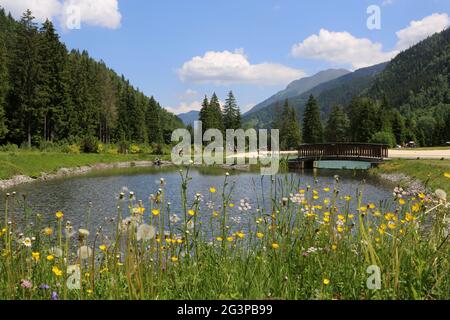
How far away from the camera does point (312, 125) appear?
8212 cm

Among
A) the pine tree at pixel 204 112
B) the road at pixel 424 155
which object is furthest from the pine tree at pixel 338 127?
the road at pixel 424 155

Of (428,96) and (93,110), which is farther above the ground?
(428,96)

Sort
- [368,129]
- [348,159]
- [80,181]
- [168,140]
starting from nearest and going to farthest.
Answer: [80,181] → [348,159] → [368,129] → [168,140]

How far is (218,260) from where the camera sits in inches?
161

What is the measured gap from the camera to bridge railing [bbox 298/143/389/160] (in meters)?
38.3

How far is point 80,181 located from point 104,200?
441 inches

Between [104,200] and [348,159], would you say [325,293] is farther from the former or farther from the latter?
[348,159]

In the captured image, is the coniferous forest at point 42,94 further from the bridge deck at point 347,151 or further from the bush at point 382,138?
the bush at point 382,138

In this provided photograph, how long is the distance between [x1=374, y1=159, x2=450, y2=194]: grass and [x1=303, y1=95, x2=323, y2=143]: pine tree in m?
47.7

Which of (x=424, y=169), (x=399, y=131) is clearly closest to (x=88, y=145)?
(x=424, y=169)

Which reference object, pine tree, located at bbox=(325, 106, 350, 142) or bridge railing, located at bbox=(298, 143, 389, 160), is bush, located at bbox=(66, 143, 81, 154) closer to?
bridge railing, located at bbox=(298, 143, 389, 160)

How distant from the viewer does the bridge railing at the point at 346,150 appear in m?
38.3

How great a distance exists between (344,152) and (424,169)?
578 inches
